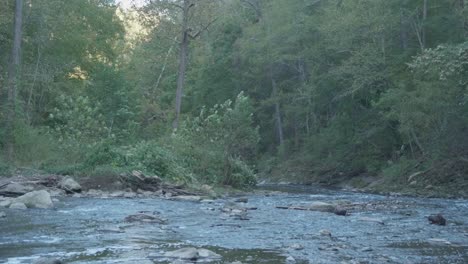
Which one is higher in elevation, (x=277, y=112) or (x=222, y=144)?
(x=277, y=112)

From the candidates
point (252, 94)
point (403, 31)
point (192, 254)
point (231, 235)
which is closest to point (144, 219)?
point (231, 235)

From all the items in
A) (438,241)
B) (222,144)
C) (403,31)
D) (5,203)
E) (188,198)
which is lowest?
(438,241)

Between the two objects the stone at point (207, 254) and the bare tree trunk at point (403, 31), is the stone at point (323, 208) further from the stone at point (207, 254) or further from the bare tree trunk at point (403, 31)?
the bare tree trunk at point (403, 31)

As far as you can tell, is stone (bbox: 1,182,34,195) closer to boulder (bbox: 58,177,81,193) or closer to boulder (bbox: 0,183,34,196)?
boulder (bbox: 0,183,34,196)

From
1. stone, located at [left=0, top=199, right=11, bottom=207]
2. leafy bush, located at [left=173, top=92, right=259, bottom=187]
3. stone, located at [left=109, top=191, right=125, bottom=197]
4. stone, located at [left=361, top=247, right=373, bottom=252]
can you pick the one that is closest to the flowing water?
stone, located at [left=361, top=247, right=373, bottom=252]

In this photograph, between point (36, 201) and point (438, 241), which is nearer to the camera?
point (438, 241)

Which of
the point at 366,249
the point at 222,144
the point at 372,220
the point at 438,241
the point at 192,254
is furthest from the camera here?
the point at 222,144

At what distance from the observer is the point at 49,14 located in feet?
104

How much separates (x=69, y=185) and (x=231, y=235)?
9120 millimetres

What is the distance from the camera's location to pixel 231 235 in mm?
10719

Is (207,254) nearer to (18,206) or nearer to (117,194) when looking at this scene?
(18,206)

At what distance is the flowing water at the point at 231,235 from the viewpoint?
28.3 ft

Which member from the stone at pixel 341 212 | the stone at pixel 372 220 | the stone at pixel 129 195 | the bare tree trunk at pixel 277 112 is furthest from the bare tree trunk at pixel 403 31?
the stone at pixel 372 220

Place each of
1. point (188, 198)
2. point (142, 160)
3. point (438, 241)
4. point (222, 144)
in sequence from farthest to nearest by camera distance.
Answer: point (222, 144) < point (142, 160) < point (188, 198) < point (438, 241)
